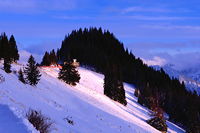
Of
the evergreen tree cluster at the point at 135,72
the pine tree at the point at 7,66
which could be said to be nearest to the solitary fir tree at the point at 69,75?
the evergreen tree cluster at the point at 135,72

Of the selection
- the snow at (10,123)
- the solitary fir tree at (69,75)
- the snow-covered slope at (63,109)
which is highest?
the snow at (10,123)

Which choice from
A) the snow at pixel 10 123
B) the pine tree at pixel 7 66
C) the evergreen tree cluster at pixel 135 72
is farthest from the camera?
the evergreen tree cluster at pixel 135 72

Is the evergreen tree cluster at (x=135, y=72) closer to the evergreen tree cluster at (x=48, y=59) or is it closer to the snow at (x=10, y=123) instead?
the evergreen tree cluster at (x=48, y=59)

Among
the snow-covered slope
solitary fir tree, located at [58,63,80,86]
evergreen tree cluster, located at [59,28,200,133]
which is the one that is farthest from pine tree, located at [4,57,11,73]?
evergreen tree cluster, located at [59,28,200,133]

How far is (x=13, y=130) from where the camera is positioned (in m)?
8.93

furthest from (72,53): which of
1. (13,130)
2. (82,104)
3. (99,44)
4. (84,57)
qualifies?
(13,130)

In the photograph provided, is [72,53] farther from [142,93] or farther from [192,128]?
[192,128]

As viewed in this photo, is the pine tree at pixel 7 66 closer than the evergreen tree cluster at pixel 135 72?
→ Yes

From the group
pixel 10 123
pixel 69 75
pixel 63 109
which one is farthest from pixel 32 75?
pixel 10 123

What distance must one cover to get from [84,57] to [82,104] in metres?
95.7

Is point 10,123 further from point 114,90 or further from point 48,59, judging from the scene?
point 48,59

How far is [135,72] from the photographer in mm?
133000

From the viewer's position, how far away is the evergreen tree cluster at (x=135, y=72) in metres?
89.1

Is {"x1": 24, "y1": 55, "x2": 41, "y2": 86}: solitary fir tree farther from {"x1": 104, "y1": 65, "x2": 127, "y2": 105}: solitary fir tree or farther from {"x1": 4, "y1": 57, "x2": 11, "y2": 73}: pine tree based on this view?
{"x1": 104, "y1": 65, "x2": 127, "y2": 105}: solitary fir tree
